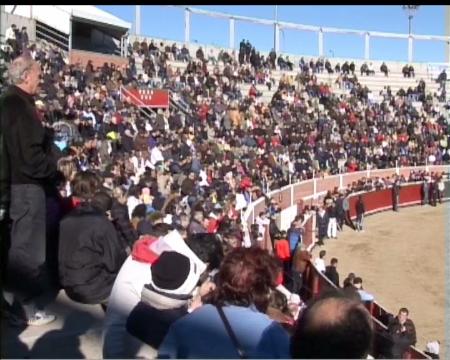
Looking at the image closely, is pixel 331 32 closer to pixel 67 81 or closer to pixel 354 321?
pixel 67 81

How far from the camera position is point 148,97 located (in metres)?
24.6

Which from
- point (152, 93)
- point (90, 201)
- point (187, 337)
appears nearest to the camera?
point (187, 337)

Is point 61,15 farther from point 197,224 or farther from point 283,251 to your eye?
Answer: point 197,224

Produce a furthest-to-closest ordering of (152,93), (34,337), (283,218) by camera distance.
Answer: (152,93), (283,218), (34,337)

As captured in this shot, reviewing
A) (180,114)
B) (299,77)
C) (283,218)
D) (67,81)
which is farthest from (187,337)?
(299,77)

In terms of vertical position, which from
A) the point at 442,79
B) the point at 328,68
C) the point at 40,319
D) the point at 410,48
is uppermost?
the point at 410,48

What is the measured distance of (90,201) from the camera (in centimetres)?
441

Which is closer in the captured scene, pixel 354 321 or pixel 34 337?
pixel 354 321

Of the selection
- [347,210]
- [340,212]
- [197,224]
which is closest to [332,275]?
[197,224]

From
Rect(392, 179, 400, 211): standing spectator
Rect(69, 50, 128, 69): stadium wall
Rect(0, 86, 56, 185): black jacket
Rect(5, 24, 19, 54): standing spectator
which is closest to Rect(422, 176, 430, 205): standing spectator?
Rect(392, 179, 400, 211): standing spectator

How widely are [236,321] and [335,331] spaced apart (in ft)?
1.55

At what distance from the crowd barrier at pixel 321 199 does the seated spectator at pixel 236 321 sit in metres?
6.89

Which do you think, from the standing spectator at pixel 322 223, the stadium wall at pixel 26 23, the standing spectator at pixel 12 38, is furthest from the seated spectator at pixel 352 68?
the standing spectator at pixel 12 38

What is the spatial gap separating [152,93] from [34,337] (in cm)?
2106
